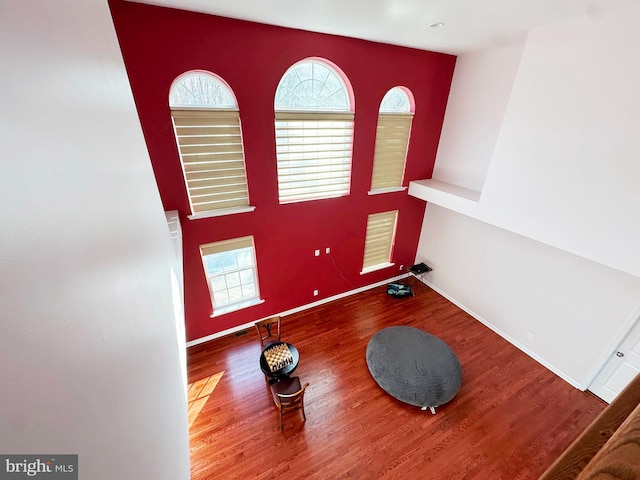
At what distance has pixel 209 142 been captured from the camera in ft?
11.4

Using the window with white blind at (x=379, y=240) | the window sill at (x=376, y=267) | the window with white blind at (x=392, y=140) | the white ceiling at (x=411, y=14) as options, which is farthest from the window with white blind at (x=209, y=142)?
the window sill at (x=376, y=267)

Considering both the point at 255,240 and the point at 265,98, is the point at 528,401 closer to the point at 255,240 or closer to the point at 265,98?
the point at 255,240

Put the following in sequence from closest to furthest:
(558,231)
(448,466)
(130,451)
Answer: (130,451), (448,466), (558,231)

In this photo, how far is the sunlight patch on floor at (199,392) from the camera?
3.51 metres

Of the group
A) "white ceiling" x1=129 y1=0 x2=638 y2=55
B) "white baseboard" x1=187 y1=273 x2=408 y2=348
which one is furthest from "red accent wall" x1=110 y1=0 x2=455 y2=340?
"white ceiling" x1=129 y1=0 x2=638 y2=55

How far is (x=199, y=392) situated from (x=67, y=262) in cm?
400

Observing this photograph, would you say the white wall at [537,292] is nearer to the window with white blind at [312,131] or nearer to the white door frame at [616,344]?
the white door frame at [616,344]

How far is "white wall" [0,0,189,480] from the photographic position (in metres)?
0.40

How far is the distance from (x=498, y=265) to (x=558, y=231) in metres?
1.52

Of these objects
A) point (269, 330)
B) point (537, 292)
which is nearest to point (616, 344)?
point (537, 292)

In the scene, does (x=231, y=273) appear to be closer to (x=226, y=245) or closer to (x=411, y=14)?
(x=226, y=245)

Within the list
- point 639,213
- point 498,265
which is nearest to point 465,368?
point 498,265

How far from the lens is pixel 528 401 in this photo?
12.4ft

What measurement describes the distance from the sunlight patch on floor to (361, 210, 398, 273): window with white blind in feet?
11.3
